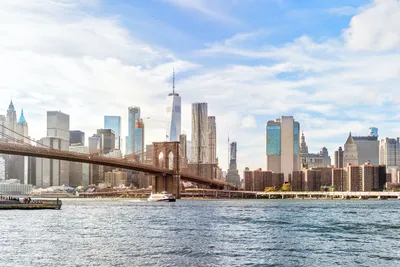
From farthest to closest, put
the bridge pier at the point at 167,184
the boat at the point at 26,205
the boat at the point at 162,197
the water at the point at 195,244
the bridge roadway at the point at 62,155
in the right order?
the bridge pier at the point at 167,184 → the boat at the point at 162,197 → the bridge roadway at the point at 62,155 → the boat at the point at 26,205 → the water at the point at 195,244

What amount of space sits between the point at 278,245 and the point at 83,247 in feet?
38.0

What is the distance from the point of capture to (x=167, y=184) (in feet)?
438

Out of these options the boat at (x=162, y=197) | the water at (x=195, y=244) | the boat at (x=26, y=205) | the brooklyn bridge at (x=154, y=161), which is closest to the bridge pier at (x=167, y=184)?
the brooklyn bridge at (x=154, y=161)

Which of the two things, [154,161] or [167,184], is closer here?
[167,184]

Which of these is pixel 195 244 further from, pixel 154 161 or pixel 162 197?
pixel 154 161

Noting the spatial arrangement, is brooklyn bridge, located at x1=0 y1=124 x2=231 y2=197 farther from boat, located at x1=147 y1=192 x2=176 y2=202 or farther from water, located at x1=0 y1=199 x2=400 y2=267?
water, located at x1=0 y1=199 x2=400 y2=267

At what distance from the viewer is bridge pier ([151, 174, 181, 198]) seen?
434ft

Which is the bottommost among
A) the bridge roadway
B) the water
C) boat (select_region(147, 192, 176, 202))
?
boat (select_region(147, 192, 176, 202))

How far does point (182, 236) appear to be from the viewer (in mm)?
42531

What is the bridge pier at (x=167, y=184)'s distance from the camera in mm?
132288

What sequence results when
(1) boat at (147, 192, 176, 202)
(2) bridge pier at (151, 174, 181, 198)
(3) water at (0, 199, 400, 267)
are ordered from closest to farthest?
1. (3) water at (0, 199, 400, 267)
2. (1) boat at (147, 192, 176, 202)
3. (2) bridge pier at (151, 174, 181, 198)

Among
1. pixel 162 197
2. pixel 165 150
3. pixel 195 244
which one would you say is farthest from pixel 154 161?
pixel 195 244

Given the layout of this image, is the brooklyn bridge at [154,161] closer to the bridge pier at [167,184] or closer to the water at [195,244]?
the bridge pier at [167,184]

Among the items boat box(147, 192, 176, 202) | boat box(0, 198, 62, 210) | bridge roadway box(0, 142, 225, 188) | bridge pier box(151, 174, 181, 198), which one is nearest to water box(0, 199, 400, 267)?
boat box(0, 198, 62, 210)
